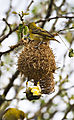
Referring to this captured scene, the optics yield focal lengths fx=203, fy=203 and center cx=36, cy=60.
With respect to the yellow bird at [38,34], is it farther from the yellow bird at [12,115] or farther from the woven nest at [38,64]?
the yellow bird at [12,115]

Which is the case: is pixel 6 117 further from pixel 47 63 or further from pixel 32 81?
pixel 47 63

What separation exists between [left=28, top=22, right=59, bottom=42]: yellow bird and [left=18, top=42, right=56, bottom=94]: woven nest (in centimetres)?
6

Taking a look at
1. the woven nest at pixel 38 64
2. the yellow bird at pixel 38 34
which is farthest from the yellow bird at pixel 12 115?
the yellow bird at pixel 38 34

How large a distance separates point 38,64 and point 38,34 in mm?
290

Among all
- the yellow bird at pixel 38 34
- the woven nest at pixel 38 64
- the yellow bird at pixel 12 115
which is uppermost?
the yellow bird at pixel 38 34

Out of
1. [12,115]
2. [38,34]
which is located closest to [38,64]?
[38,34]

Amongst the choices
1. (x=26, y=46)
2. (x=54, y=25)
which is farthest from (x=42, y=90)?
(x=54, y=25)

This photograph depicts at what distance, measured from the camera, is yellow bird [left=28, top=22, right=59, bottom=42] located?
190 centimetres

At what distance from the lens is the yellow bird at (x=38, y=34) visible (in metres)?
1.90

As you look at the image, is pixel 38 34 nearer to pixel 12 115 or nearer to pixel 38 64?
pixel 38 64

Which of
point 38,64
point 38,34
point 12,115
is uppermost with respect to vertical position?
point 38,34

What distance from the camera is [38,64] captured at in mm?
1870

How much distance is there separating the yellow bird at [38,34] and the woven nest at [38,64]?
6 cm

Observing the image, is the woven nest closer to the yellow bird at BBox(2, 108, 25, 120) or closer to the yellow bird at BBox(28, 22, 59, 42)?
the yellow bird at BBox(28, 22, 59, 42)
